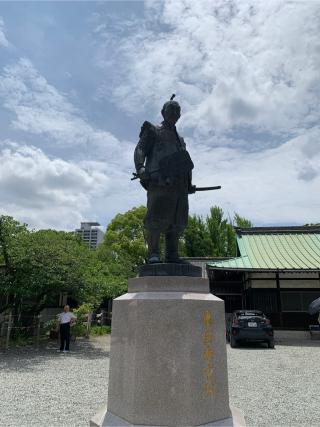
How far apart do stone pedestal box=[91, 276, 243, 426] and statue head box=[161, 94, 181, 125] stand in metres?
2.11

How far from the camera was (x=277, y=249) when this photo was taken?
1978 centimetres

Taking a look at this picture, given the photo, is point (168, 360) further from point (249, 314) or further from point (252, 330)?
point (249, 314)

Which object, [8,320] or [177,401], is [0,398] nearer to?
[177,401]

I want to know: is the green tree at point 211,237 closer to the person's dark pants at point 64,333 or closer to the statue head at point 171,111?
the person's dark pants at point 64,333

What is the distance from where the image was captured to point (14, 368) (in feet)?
29.8

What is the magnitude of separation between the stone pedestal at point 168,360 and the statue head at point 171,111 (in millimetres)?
2111

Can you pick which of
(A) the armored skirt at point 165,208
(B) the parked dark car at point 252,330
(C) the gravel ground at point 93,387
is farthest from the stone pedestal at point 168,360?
(B) the parked dark car at point 252,330

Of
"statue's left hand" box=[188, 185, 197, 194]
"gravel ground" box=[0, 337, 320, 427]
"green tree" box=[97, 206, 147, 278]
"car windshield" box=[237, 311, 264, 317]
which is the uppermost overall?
"green tree" box=[97, 206, 147, 278]

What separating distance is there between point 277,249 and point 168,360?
17.3 metres

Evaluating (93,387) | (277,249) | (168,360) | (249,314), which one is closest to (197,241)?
(277,249)

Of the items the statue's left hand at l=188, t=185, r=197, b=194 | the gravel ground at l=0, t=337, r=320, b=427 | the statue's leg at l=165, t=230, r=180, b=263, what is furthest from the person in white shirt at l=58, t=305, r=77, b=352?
the statue's left hand at l=188, t=185, r=197, b=194

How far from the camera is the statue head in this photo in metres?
4.78

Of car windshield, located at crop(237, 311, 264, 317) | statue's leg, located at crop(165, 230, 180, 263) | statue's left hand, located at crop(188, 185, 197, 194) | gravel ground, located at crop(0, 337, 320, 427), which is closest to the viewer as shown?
statue's leg, located at crop(165, 230, 180, 263)

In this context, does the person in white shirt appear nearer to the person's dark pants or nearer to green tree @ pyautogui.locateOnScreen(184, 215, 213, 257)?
the person's dark pants
